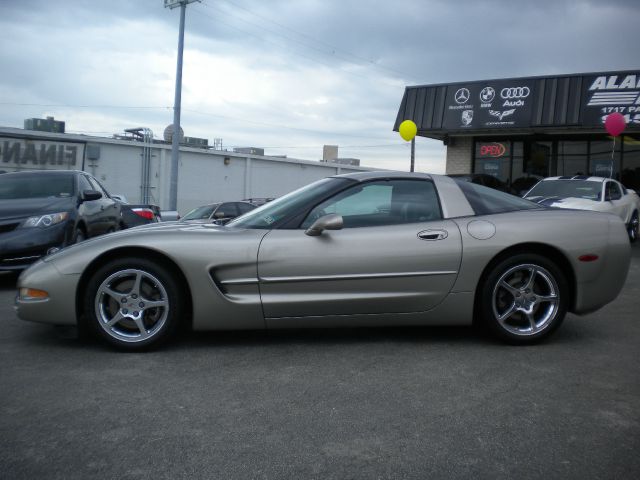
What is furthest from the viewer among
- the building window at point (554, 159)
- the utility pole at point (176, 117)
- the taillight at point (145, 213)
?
the utility pole at point (176, 117)

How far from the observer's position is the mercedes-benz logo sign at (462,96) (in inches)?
737

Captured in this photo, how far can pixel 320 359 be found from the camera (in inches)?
153

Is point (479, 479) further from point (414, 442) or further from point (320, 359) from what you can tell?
point (320, 359)

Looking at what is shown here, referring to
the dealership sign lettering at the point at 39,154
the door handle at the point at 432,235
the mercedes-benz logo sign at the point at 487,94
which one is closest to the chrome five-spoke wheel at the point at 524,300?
the door handle at the point at 432,235

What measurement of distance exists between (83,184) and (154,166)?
20.3 m

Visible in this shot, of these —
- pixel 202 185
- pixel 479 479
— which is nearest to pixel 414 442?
pixel 479 479

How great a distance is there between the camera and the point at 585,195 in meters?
11.8

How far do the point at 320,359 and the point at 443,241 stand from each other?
1.19 metres

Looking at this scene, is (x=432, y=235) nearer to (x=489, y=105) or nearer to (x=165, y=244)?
(x=165, y=244)

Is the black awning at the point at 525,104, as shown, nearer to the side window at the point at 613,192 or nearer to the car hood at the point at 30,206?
the side window at the point at 613,192

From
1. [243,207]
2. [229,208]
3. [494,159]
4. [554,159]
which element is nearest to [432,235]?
[229,208]

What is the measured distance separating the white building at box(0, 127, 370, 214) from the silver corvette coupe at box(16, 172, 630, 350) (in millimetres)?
19451

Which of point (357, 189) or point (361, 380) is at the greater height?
point (357, 189)

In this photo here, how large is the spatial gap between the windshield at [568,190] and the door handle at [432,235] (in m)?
8.26
